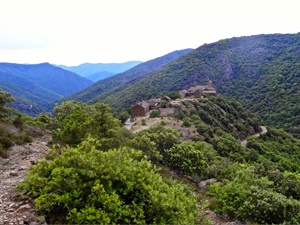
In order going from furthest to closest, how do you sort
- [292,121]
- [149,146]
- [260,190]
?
[292,121] < [149,146] < [260,190]

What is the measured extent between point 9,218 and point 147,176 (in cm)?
346

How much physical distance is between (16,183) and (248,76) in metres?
113

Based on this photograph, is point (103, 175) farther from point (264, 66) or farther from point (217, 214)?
point (264, 66)

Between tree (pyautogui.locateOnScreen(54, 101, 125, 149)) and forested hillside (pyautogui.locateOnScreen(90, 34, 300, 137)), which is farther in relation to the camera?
forested hillside (pyautogui.locateOnScreen(90, 34, 300, 137))

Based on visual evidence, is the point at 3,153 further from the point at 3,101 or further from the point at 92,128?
the point at 3,101

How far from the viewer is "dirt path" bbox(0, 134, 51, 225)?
646cm

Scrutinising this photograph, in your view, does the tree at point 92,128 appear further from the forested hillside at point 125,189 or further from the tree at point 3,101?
the tree at point 3,101

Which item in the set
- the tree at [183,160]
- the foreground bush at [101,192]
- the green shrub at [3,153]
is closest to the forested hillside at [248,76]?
the tree at [183,160]

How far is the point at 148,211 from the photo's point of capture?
6.74m

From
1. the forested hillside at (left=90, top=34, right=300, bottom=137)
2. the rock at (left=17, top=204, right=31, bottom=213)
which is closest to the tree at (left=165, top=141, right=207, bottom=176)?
the rock at (left=17, top=204, right=31, bottom=213)

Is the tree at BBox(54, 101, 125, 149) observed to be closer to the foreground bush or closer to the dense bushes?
the dense bushes

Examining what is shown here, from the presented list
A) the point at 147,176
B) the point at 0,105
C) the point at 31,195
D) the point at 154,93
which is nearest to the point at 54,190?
the point at 31,195

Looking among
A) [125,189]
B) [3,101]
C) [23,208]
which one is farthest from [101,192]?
→ [3,101]

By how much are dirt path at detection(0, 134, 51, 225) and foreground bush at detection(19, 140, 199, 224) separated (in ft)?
1.05
